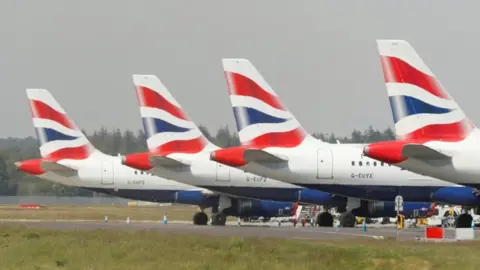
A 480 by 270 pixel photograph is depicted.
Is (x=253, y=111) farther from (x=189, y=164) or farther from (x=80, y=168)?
(x=80, y=168)

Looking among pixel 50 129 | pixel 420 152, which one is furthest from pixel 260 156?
pixel 50 129

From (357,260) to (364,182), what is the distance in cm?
2880

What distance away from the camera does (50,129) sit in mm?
87062

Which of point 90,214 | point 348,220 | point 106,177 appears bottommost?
point 348,220

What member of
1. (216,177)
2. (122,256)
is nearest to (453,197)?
(216,177)

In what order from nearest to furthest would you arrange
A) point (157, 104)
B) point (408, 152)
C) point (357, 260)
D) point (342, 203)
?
point (357, 260)
point (408, 152)
point (342, 203)
point (157, 104)

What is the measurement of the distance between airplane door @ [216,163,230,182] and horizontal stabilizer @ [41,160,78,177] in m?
16.7

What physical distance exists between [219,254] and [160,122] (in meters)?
39.4

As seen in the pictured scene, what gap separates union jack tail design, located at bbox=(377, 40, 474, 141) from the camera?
52094 mm

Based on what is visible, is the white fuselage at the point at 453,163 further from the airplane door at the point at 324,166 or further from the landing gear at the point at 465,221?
the airplane door at the point at 324,166

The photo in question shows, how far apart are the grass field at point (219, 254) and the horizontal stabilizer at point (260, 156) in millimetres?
17394

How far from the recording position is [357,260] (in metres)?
37.1

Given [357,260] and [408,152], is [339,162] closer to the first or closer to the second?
[408,152]

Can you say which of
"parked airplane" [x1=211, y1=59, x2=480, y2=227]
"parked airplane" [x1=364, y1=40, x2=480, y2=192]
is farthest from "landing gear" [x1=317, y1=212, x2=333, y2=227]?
"parked airplane" [x1=364, y1=40, x2=480, y2=192]
